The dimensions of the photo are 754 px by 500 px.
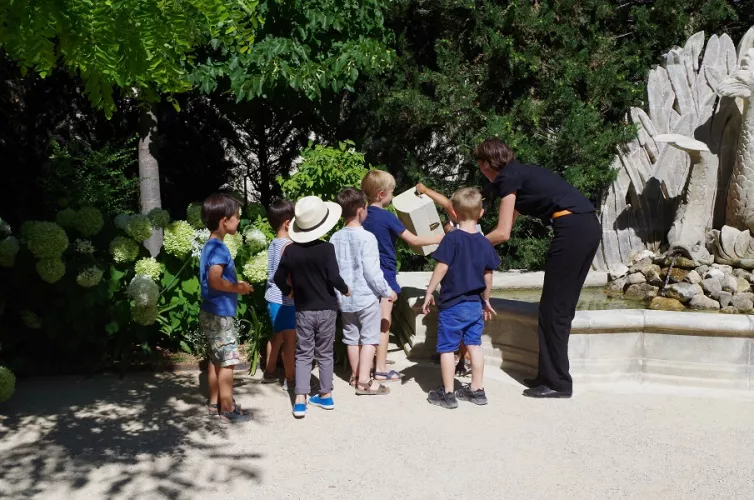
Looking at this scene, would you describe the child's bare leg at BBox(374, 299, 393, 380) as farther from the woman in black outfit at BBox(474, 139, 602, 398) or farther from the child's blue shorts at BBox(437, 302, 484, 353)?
the woman in black outfit at BBox(474, 139, 602, 398)

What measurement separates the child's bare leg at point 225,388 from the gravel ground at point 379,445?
125mm

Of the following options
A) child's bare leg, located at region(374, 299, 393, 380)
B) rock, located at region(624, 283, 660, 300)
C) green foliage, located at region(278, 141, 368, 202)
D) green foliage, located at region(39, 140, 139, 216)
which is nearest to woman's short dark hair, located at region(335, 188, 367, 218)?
child's bare leg, located at region(374, 299, 393, 380)

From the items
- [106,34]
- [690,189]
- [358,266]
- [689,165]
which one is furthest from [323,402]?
[689,165]

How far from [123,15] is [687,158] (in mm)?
6330

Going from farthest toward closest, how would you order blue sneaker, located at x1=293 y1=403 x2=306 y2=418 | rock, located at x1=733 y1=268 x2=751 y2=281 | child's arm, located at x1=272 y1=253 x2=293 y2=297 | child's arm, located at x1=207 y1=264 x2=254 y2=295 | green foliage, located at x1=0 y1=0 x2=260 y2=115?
rock, located at x1=733 y1=268 x2=751 y2=281, child's arm, located at x1=272 y1=253 x2=293 y2=297, blue sneaker, located at x1=293 y1=403 x2=306 y2=418, child's arm, located at x1=207 y1=264 x2=254 y2=295, green foliage, located at x1=0 y1=0 x2=260 y2=115

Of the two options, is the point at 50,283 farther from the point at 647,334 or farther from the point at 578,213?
the point at 647,334

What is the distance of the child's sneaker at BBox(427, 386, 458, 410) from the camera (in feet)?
15.6

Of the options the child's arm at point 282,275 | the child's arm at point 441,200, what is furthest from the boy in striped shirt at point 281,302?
the child's arm at point 441,200

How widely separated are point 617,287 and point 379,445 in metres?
4.18

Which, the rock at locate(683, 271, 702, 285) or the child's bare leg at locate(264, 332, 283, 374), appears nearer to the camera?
the child's bare leg at locate(264, 332, 283, 374)

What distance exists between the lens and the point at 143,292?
5176mm

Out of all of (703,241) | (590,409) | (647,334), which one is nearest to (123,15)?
Result: (590,409)

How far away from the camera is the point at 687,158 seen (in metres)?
7.95

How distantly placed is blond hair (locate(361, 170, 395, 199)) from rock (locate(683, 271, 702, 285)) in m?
3.16
